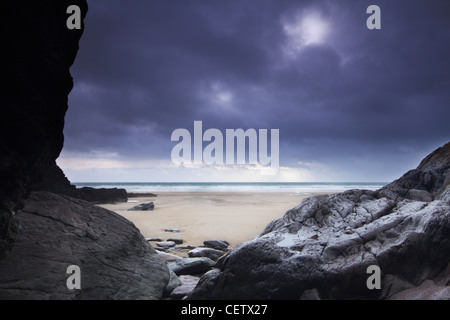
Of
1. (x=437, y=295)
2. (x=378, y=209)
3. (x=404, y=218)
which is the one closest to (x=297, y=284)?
(x=437, y=295)

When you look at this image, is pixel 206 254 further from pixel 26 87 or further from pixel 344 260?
pixel 26 87

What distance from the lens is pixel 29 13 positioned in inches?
148

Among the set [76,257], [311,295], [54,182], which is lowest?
[311,295]

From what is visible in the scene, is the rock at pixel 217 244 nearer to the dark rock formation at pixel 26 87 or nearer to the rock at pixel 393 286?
the rock at pixel 393 286

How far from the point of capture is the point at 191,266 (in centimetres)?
600

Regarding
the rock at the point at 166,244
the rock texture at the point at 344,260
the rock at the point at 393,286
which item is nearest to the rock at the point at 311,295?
the rock texture at the point at 344,260

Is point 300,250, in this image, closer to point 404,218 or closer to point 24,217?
point 404,218

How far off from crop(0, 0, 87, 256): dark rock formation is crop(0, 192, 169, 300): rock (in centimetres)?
37

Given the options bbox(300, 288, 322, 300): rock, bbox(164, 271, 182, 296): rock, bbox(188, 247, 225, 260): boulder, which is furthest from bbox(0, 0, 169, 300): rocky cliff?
bbox(300, 288, 322, 300): rock

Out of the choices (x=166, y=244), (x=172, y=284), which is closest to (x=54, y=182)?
(x=166, y=244)

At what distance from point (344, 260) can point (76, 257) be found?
4545mm

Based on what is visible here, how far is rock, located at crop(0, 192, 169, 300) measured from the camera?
3582 millimetres
